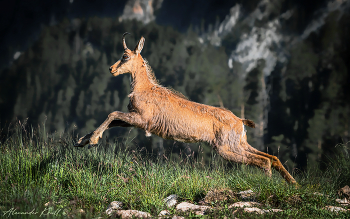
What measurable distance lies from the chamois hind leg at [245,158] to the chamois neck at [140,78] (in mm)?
1689

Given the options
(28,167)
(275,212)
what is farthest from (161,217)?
(28,167)

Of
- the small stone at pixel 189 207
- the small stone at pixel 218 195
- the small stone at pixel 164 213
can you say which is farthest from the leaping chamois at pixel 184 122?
the small stone at pixel 164 213

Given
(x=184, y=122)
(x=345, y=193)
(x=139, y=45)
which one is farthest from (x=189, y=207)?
(x=139, y=45)

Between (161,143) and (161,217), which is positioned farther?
(161,143)

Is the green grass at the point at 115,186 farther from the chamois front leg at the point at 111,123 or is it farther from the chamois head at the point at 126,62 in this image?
the chamois head at the point at 126,62

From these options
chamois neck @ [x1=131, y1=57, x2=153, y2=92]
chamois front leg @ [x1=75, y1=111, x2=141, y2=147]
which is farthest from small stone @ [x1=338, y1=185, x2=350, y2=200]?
chamois neck @ [x1=131, y1=57, x2=153, y2=92]

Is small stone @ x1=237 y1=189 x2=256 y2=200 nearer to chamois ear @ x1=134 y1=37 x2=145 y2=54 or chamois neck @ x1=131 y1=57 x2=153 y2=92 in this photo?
chamois neck @ x1=131 y1=57 x2=153 y2=92

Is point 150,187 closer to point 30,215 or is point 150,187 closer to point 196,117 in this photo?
point 196,117

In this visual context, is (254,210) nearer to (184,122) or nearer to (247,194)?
(247,194)

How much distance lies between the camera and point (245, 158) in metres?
4.62

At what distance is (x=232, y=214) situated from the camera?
120 inches

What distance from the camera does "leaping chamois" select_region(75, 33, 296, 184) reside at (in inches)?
181

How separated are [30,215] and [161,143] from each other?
22.4ft

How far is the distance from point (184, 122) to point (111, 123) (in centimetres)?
123
